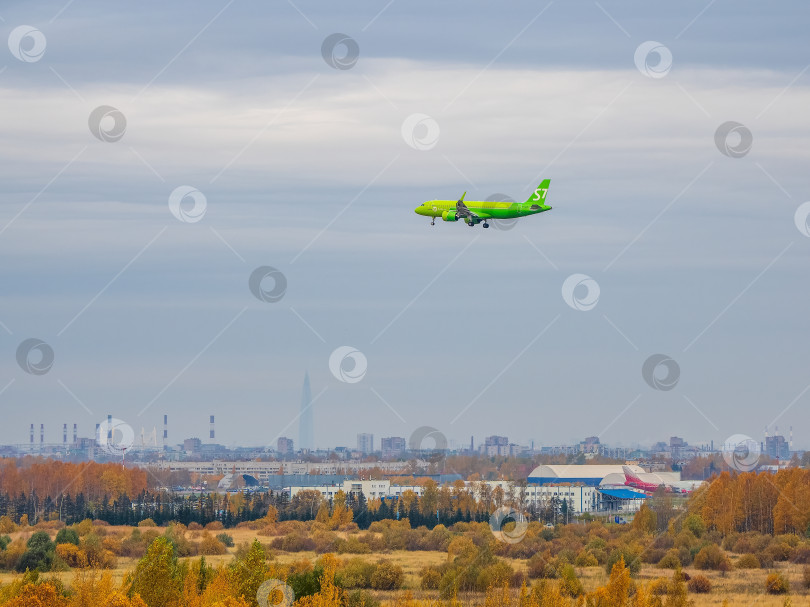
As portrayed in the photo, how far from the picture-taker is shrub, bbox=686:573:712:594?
99025 mm

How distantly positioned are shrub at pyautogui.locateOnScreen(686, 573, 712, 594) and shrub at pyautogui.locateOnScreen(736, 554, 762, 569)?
16419mm

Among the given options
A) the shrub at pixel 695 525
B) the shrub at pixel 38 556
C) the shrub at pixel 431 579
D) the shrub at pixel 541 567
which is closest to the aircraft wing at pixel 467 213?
the shrub at pixel 431 579

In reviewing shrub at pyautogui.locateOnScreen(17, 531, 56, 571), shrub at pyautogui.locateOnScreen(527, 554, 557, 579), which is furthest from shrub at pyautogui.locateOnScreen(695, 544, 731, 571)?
shrub at pyautogui.locateOnScreen(17, 531, 56, 571)

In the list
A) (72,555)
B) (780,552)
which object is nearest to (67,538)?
(72,555)

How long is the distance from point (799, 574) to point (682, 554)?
1405 centimetres

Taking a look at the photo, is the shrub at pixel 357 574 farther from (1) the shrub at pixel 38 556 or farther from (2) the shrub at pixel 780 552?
(2) the shrub at pixel 780 552

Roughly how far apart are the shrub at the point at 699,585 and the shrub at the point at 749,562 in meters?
16.4

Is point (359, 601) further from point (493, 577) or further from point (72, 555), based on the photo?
point (72, 555)

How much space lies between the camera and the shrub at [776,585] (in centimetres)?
9688

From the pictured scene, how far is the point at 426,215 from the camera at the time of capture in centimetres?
9981

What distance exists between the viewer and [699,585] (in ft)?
327

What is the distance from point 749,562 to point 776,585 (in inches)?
793

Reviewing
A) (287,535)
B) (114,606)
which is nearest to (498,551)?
(287,535)

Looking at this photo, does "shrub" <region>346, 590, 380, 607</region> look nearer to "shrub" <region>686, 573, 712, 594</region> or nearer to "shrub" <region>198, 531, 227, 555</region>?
"shrub" <region>686, 573, 712, 594</region>
